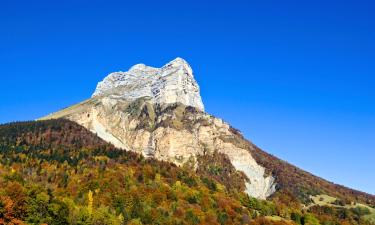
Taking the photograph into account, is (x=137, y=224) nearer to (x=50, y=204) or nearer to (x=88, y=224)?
(x=88, y=224)

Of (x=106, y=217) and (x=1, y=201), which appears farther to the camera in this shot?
(x=106, y=217)

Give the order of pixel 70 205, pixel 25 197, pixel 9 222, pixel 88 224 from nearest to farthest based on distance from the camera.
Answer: pixel 9 222
pixel 25 197
pixel 88 224
pixel 70 205

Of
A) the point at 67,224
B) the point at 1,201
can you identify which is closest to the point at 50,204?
the point at 67,224

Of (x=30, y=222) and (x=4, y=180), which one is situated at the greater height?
(x=4, y=180)

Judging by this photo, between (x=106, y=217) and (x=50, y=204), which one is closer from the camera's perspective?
(x=50, y=204)

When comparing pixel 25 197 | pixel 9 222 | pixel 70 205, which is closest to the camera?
pixel 9 222

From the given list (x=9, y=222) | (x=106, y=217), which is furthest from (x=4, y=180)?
(x=9, y=222)

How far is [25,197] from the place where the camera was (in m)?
162

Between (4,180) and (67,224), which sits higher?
(4,180)

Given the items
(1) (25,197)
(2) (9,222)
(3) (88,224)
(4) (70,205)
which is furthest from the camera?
(4) (70,205)

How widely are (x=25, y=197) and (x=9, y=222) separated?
49.3 feet

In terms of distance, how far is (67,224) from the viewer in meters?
170

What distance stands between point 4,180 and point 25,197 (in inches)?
1691

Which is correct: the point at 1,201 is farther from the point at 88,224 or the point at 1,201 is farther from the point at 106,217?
the point at 106,217
